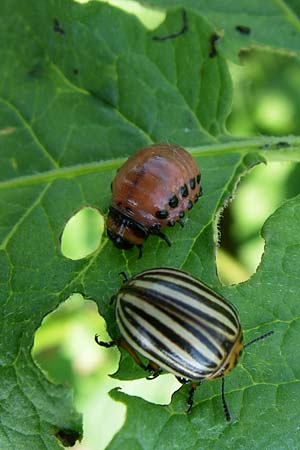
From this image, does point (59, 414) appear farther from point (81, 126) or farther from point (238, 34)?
point (238, 34)

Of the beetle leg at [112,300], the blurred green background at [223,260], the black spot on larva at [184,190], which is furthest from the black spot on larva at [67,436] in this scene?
the blurred green background at [223,260]

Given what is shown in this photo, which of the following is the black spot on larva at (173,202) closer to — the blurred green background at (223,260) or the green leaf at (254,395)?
the green leaf at (254,395)

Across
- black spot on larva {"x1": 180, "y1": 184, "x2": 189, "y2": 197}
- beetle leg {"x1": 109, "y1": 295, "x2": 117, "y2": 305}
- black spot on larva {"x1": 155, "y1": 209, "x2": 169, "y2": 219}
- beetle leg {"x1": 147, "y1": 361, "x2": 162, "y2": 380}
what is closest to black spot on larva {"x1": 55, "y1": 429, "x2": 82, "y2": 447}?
beetle leg {"x1": 147, "y1": 361, "x2": 162, "y2": 380}

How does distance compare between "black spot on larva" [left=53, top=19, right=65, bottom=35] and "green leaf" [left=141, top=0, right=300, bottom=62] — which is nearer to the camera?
"black spot on larva" [left=53, top=19, right=65, bottom=35]

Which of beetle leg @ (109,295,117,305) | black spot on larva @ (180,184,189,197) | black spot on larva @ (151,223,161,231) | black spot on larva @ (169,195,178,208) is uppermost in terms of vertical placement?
black spot on larva @ (180,184,189,197)

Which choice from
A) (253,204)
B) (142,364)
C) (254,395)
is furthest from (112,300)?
(253,204)

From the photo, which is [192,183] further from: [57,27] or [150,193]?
[57,27]

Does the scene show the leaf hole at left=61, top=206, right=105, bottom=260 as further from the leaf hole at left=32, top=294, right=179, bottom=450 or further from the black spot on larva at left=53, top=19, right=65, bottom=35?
the black spot on larva at left=53, top=19, right=65, bottom=35
